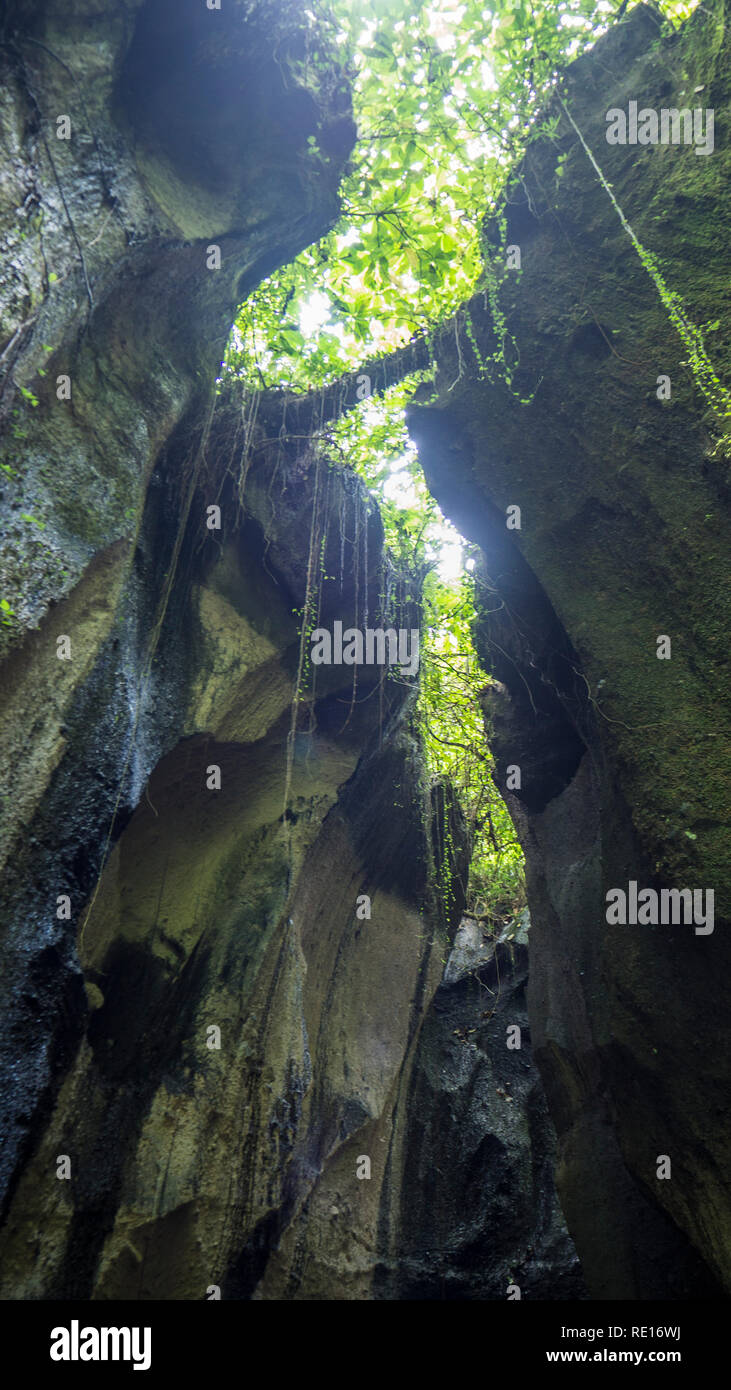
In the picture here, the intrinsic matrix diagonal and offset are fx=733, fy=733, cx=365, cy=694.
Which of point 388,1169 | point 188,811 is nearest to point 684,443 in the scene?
point 188,811

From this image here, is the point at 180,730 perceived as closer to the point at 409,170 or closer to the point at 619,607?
the point at 619,607

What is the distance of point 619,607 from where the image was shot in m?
5.16

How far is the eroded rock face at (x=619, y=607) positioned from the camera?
14.2ft

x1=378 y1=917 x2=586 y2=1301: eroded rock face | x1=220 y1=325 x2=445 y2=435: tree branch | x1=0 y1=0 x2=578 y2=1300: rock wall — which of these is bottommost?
x1=378 y1=917 x2=586 y2=1301: eroded rock face

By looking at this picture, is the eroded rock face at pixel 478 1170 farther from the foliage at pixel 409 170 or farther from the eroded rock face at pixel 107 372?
the foliage at pixel 409 170

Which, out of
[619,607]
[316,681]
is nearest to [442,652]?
[316,681]

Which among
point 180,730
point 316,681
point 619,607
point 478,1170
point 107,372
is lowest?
point 478,1170

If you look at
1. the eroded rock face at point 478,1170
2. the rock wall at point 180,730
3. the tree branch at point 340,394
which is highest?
the tree branch at point 340,394

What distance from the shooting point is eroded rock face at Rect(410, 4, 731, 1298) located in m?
4.34

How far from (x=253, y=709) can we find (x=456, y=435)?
3157 mm

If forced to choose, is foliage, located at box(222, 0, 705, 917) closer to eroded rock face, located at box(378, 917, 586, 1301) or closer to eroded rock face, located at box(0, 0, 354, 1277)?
eroded rock face, located at box(0, 0, 354, 1277)

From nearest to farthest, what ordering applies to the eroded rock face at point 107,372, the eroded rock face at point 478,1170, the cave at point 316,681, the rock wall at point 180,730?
the eroded rock face at point 107,372 < the rock wall at point 180,730 < the cave at point 316,681 < the eroded rock face at point 478,1170

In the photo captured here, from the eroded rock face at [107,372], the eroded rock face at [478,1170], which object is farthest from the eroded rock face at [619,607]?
the eroded rock face at [478,1170]

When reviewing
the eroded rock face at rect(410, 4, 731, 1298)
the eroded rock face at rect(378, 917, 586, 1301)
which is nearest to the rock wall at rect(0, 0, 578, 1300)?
the eroded rock face at rect(378, 917, 586, 1301)
